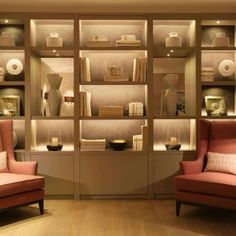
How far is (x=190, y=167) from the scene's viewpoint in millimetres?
4207

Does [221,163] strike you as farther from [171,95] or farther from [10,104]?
[10,104]

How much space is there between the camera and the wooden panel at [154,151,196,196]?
4770 mm

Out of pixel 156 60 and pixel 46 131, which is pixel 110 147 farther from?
pixel 156 60

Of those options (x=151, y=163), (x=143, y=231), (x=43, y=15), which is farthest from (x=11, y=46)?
(x=143, y=231)

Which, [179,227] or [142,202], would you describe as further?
[142,202]

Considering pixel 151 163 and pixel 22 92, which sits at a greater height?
pixel 22 92

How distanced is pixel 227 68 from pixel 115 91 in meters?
1.57

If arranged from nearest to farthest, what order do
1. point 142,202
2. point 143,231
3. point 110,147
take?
1. point 143,231
2. point 142,202
3. point 110,147

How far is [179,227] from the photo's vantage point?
3551 millimetres

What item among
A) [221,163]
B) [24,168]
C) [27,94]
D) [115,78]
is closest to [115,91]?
[115,78]

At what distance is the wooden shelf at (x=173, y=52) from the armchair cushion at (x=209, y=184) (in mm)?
1686

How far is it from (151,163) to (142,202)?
51cm

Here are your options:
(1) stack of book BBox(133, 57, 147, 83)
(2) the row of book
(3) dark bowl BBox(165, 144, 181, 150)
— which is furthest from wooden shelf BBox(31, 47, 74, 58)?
(3) dark bowl BBox(165, 144, 181, 150)

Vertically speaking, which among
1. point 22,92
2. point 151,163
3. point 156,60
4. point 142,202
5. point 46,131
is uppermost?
point 156,60
